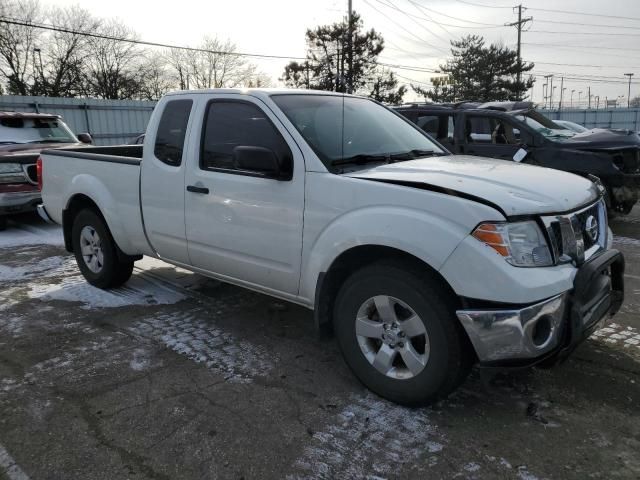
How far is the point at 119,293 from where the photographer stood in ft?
17.2

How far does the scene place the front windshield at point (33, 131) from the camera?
9.12m

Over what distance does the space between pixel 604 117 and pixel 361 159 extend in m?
34.4

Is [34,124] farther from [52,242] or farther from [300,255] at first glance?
[300,255]

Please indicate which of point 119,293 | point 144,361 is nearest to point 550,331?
point 144,361

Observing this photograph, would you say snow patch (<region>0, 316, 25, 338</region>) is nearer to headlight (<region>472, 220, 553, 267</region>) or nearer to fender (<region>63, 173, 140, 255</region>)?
fender (<region>63, 173, 140, 255</region>)

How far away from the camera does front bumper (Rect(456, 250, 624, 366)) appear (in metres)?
2.56

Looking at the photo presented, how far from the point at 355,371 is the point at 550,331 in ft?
3.80

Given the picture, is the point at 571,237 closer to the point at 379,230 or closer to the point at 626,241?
the point at 379,230

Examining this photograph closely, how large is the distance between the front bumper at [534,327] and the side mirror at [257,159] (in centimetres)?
150

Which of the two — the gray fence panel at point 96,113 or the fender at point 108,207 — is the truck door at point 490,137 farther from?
the gray fence panel at point 96,113

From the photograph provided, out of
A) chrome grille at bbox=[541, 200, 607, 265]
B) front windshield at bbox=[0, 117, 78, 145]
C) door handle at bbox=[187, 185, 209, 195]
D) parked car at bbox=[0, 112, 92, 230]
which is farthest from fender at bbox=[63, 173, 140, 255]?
front windshield at bbox=[0, 117, 78, 145]

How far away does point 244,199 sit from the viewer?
3.67 meters

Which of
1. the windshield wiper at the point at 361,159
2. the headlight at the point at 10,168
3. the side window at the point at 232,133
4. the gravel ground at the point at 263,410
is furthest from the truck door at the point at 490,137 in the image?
the headlight at the point at 10,168

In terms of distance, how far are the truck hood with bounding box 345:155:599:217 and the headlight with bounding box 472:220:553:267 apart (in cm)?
8
